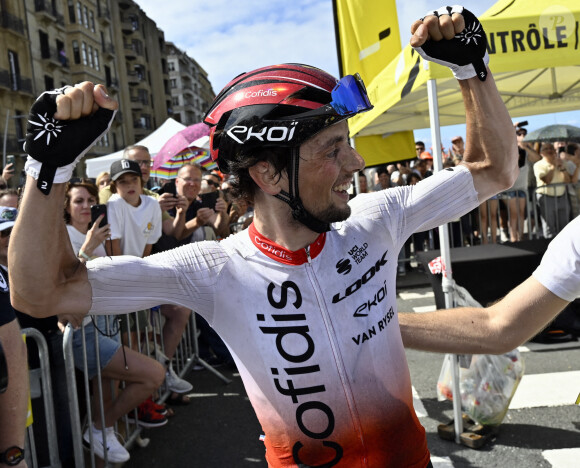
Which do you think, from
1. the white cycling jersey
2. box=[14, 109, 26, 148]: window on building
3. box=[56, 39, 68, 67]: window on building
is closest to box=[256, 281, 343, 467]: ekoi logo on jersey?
the white cycling jersey

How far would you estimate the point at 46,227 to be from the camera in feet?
4.83

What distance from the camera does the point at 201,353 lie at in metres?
6.89

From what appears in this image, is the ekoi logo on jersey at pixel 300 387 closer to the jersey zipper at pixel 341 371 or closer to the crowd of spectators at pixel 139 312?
the jersey zipper at pixel 341 371

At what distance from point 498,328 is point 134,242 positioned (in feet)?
12.7

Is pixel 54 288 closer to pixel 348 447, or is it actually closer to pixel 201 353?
pixel 348 447

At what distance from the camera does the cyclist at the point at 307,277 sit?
68.4 inches

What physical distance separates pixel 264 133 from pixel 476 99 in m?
0.74

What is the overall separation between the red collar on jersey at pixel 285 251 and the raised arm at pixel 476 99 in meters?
0.61

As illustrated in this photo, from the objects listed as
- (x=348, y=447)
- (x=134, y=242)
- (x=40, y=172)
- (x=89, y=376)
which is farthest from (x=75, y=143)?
(x=134, y=242)

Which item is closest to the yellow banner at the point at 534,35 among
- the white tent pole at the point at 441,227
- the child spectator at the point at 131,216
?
the white tent pole at the point at 441,227

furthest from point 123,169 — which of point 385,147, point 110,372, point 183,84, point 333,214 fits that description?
point 183,84

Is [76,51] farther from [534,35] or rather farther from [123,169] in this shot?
[534,35]

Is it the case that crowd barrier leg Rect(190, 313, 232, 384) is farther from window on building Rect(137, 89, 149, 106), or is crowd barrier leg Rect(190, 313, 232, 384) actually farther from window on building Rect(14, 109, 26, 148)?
window on building Rect(137, 89, 149, 106)

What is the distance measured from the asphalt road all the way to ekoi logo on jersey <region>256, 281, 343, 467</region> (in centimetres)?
254
